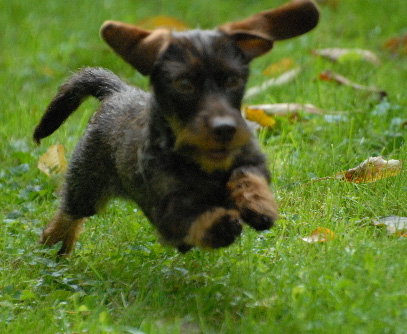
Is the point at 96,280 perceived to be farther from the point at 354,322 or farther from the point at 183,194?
the point at 354,322

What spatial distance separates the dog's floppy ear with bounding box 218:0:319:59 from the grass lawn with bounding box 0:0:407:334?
3.93 feet

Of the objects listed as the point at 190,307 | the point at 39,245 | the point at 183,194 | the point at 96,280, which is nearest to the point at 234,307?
the point at 190,307

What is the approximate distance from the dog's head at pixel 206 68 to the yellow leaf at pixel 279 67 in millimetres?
4088

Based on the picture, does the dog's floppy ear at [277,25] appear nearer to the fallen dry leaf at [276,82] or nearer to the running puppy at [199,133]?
the running puppy at [199,133]

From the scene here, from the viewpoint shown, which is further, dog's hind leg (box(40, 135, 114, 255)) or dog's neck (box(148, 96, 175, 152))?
dog's hind leg (box(40, 135, 114, 255))

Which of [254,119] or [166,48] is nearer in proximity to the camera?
[166,48]

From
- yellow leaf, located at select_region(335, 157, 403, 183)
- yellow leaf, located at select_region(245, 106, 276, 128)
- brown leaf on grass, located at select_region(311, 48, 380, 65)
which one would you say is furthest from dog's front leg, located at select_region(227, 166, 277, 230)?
brown leaf on grass, located at select_region(311, 48, 380, 65)

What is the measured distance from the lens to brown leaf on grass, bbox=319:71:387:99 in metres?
7.84

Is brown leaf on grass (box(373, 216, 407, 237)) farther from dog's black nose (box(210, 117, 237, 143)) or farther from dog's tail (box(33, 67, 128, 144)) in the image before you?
dog's tail (box(33, 67, 128, 144))

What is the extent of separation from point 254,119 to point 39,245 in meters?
2.34

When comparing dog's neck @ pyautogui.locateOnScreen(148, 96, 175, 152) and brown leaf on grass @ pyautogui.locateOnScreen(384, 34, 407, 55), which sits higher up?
dog's neck @ pyautogui.locateOnScreen(148, 96, 175, 152)

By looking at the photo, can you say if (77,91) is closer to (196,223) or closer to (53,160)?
(53,160)

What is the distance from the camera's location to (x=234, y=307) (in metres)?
4.49

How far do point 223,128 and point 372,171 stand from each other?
6.34 feet
